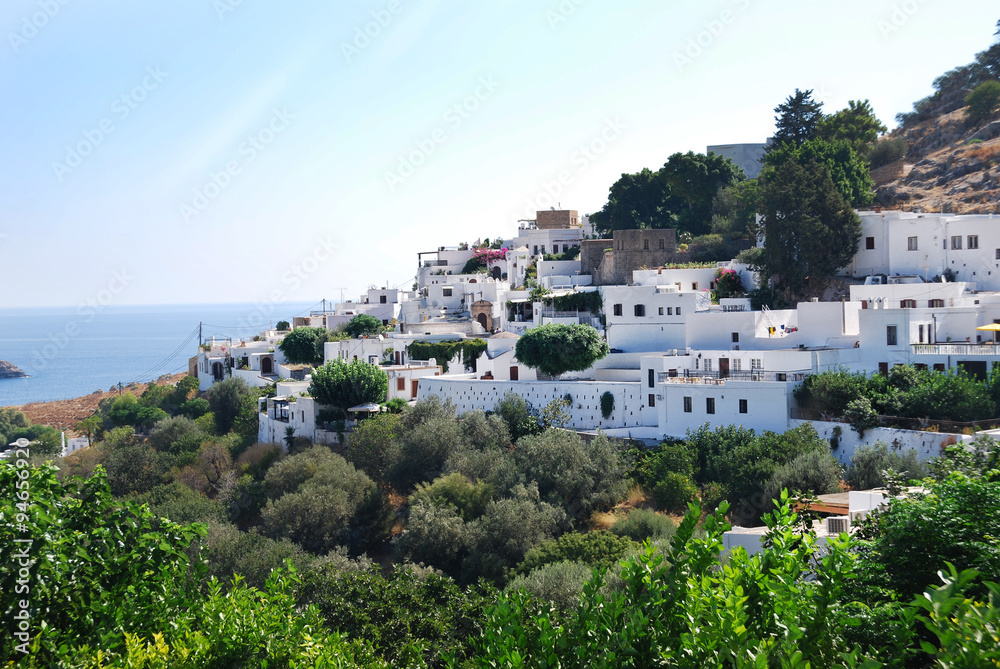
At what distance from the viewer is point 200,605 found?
9602 millimetres

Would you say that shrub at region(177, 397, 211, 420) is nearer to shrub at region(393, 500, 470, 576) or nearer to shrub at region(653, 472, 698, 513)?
shrub at region(393, 500, 470, 576)

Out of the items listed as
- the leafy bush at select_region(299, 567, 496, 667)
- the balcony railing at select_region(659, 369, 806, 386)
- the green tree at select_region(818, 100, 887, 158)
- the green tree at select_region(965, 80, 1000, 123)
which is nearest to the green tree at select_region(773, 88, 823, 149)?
the green tree at select_region(818, 100, 887, 158)

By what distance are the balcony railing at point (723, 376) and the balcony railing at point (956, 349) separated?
311cm

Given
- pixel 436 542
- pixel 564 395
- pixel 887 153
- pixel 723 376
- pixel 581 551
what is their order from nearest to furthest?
pixel 581 551, pixel 436 542, pixel 723 376, pixel 564 395, pixel 887 153

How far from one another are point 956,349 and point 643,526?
9935 millimetres

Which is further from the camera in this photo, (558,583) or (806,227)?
(806,227)

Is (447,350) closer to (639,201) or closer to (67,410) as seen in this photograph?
(639,201)

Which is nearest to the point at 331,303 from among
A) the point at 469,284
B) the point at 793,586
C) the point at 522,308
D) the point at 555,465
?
the point at 469,284

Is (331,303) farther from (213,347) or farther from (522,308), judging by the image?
(522,308)

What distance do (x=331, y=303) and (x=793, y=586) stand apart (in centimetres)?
4825

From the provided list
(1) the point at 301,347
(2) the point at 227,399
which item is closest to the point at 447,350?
(1) the point at 301,347

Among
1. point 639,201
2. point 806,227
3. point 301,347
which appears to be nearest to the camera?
point 806,227

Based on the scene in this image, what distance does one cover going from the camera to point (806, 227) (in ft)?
102

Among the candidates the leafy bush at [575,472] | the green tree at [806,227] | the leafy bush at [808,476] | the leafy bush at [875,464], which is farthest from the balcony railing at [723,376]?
the green tree at [806,227]
